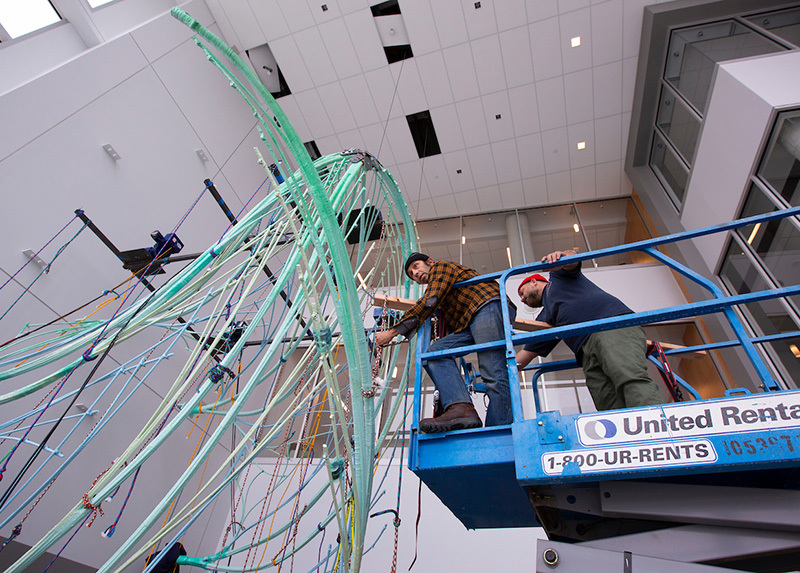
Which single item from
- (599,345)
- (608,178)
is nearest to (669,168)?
(608,178)

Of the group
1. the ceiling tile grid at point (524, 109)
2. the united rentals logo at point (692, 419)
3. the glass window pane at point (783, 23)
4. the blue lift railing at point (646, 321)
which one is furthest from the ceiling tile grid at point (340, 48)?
the united rentals logo at point (692, 419)

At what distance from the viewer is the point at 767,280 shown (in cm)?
418

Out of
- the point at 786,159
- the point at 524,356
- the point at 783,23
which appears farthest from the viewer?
the point at 783,23

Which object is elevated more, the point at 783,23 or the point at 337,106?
the point at 337,106

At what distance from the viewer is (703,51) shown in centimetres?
534

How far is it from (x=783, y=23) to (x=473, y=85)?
3.52 metres

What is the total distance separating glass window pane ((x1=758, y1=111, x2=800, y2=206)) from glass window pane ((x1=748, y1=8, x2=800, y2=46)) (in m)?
1.51

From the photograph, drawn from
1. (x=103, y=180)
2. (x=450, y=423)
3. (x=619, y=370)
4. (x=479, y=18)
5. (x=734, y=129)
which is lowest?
(x=450, y=423)

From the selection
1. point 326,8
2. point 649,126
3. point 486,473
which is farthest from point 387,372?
point 649,126

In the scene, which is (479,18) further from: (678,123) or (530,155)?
(678,123)

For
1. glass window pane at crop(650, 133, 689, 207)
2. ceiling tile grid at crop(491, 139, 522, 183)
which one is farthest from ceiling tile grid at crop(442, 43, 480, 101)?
glass window pane at crop(650, 133, 689, 207)

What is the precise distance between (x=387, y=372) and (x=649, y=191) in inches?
223

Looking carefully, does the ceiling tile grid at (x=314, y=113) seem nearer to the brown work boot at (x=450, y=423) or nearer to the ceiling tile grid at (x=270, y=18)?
the ceiling tile grid at (x=270, y=18)

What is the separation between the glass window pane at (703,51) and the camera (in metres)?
4.96
